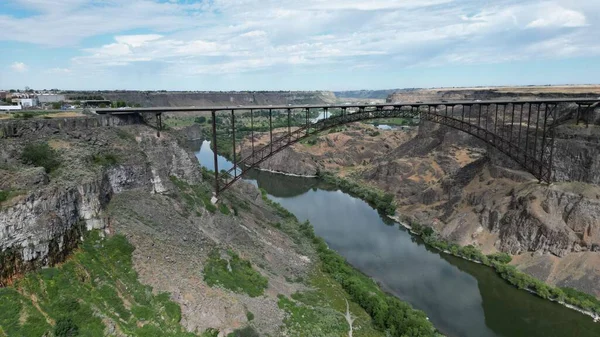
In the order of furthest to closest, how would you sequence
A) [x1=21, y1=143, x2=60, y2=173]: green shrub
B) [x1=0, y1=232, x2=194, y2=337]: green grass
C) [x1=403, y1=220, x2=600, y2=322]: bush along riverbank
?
[x1=403, y1=220, x2=600, y2=322]: bush along riverbank → [x1=21, y1=143, x2=60, y2=173]: green shrub → [x1=0, y1=232, x2=194, y2=337]: green grass

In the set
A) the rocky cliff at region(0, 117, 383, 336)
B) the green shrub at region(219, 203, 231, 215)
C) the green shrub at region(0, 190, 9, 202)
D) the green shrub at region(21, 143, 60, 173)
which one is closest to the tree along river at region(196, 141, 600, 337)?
the rocky cliff at region(0, 117, 383, 336)

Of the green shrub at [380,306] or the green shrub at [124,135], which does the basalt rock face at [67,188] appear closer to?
the green shrub at [124,135]

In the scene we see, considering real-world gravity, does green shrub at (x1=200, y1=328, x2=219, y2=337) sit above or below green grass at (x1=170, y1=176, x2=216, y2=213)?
below

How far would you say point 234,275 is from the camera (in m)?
20.8

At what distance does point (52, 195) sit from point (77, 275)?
10.6 ft

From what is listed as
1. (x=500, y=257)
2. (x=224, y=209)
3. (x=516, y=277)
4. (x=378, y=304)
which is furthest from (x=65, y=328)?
(x=500, y=257)

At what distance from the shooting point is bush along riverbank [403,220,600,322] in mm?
23686

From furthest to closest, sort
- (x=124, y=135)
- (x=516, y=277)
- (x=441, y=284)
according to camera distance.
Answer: (x=441, y=284) < (x=516, y=277) < (x=124, y=135)

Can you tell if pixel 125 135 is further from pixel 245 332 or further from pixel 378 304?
pixel 378 304

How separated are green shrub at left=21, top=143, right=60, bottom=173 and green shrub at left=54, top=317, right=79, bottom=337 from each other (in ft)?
A: 25.3

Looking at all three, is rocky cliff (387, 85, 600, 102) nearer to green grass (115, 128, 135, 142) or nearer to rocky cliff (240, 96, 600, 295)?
rocky cliff (240, 96, 600, 295)

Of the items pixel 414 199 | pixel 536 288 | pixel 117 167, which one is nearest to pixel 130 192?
pixel 117 167

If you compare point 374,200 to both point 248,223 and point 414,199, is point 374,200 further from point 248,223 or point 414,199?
point 248,223

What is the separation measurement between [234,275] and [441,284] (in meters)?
14.1
